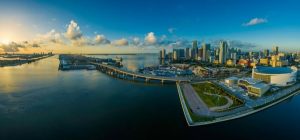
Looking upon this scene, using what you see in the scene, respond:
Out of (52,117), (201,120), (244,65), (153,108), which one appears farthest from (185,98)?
(244,65)

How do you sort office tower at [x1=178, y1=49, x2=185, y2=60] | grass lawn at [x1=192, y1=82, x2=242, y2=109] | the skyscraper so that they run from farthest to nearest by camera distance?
1. office tower at [x1=178, y1=49, x2=185, y2=60]
2. the skyscraper
3. grass lawn at [x1=192, y1=82, x2=242, y2=109]

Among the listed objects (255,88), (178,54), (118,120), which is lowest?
(118,120)

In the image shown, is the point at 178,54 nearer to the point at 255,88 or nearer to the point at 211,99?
the point at 255,88

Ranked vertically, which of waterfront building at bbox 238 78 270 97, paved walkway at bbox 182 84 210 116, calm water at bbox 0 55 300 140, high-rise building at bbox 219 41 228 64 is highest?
high-rise building at bbox 219 41 228 64

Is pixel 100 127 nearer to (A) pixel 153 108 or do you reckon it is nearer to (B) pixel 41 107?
(A) pixel 153 108

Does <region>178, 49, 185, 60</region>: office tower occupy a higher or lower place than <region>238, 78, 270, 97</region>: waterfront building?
higher

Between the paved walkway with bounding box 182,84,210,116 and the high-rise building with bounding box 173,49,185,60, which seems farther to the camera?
the high-rise building with bounding box 173,49,185,60

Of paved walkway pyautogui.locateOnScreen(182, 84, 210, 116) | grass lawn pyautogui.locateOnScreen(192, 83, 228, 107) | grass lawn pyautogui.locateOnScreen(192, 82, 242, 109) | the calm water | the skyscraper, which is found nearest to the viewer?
the calm water

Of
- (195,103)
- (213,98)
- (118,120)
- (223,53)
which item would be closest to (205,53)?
(223,53)

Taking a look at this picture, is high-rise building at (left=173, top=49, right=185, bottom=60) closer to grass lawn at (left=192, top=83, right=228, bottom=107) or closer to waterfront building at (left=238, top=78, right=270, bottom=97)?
waterfront building at (left=238, top=78, right=270, bottom=97)

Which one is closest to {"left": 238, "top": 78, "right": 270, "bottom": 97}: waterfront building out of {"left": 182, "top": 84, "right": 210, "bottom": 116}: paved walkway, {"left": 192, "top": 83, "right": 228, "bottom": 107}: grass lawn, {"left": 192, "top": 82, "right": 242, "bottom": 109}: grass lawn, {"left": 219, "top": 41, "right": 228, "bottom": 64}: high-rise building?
{"left": 192, "top": 82, "right": 242, "bottom": 109}: grass lawn

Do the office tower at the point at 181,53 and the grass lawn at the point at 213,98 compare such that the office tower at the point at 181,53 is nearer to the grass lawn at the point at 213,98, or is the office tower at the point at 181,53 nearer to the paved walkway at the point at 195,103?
the grass lawn at the point at 213,98
